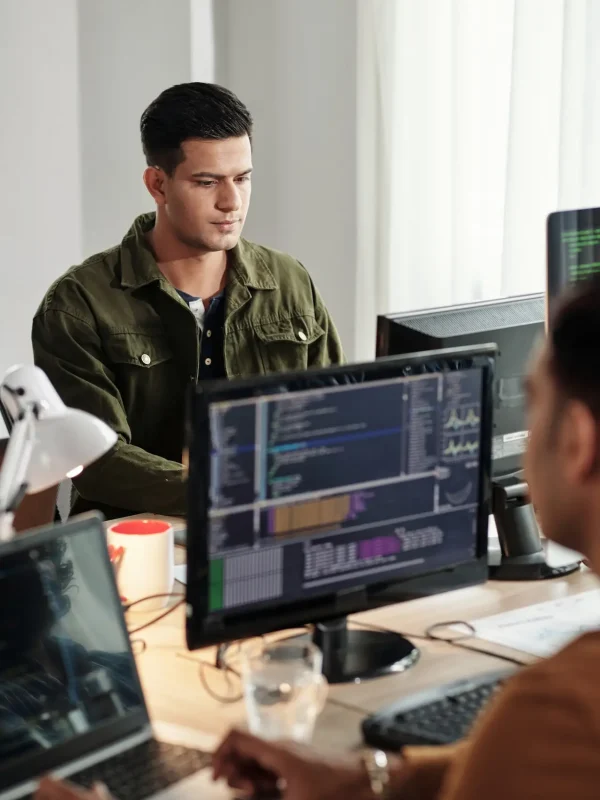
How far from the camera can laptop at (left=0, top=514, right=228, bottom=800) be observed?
1.28 meters

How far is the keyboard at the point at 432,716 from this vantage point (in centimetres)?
138

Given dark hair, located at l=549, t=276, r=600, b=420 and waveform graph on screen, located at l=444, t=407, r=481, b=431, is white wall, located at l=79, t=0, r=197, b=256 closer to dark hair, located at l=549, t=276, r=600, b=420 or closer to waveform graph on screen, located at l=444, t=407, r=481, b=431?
waveform graph on screen, located at l=444, t=407, r=481, b=431

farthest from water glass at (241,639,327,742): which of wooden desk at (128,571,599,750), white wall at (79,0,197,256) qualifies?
white wall at (79,0,197,256)

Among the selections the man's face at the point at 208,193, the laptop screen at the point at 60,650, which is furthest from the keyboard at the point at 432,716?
the man's face at the point at 208,193

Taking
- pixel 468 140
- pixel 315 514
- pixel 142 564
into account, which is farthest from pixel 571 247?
pixel 468 140

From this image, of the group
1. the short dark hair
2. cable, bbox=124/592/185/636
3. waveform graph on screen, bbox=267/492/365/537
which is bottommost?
cable, bbox=124/592/185/636

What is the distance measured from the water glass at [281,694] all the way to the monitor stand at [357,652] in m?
0.19

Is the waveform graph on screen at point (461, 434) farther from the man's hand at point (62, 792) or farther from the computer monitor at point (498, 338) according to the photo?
the man's hand at point (62, 792)

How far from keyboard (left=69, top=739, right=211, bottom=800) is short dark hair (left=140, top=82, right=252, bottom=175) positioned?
5.19 feet

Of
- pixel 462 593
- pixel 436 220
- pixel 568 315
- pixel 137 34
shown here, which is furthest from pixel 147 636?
pixel 137 34

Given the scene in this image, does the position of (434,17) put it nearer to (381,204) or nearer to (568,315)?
(381,204)

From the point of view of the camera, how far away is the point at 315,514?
151 centimetres

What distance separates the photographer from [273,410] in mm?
1445

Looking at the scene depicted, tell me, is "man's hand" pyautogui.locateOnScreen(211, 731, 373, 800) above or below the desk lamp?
below
